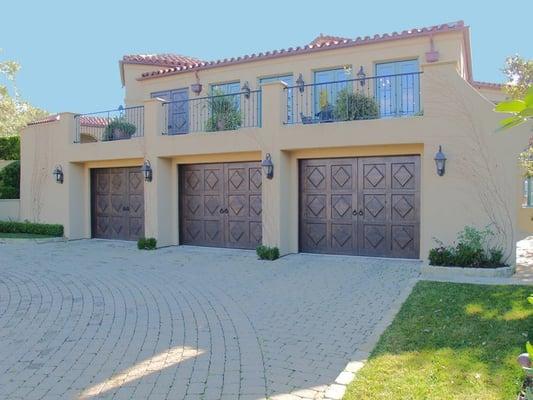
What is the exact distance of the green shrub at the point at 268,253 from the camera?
432 inches

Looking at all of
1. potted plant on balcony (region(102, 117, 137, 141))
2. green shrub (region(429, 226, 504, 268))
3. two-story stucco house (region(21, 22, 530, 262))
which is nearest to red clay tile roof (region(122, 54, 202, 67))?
two-story stucco house (region(21, 22, 530, 262))

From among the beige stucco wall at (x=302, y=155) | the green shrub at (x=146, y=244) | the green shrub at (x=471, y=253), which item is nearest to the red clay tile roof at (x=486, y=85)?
the beige stucco wall at (x=302, y=155)

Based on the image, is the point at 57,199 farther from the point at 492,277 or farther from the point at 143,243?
the point at 492,277

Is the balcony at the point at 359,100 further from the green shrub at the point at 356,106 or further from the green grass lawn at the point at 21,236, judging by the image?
the green grass lawn at the point at 21,236

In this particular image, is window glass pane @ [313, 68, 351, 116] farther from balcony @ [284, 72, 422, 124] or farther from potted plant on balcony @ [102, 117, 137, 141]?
potted plant on balcony @ [102, 117, 137, 141]

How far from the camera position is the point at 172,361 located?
4762mm

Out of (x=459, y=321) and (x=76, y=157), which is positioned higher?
(x=76, y=157)

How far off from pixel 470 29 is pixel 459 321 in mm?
10297

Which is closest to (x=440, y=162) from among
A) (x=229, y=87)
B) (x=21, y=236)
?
(x=229, y=87)

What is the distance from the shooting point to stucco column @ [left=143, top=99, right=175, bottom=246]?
43.2 feet

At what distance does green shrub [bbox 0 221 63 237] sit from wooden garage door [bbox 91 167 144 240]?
1.19m

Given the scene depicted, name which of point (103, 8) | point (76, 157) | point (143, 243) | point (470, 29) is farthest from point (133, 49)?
point (470, 29)

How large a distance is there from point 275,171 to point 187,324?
19.1ft

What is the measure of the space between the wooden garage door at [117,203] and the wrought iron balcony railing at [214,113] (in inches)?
82.4
